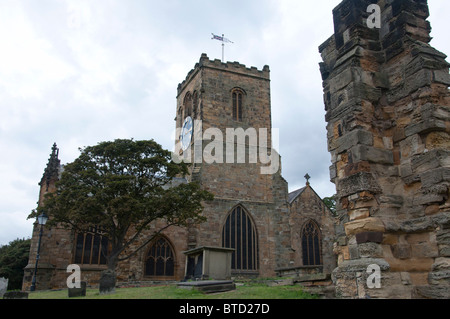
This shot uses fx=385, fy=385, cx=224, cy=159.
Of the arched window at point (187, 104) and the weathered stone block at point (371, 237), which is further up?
the arched window at point (187, 104)

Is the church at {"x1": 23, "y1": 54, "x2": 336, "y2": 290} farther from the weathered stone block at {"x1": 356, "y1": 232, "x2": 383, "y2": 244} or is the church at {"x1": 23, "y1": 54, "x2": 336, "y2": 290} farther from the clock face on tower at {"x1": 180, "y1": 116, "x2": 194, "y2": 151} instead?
the weathered stone block at {"x1": 356, "y1": 232, "x2": 383, "y2": 244}

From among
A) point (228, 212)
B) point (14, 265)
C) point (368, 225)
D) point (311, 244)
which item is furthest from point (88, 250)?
point (368, 225)

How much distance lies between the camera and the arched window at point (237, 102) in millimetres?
31458

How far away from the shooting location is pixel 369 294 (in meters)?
5.48

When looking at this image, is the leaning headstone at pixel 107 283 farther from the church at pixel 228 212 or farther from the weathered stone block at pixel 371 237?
the weathered stone block at pixel 371 237

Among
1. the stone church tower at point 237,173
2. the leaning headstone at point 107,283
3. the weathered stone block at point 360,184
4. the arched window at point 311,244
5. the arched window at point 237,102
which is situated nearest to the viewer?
the weathered stone block at point 360,184

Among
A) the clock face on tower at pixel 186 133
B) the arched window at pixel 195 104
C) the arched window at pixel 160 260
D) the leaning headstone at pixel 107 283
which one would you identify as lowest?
the leaning headstone at pixel 107 283

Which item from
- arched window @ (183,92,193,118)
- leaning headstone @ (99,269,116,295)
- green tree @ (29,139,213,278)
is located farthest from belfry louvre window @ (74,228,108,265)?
arched window @ (183,92,193,118)

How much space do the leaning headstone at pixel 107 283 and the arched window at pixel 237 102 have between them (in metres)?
18.5

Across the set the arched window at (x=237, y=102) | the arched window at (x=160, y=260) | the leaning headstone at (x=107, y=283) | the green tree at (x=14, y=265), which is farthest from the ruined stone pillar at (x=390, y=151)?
the green tree at (x=14, y=265)

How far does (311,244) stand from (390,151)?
85.9 feet

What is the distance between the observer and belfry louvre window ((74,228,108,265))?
23.9 m

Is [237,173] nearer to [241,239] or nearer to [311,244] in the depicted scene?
[241,239]

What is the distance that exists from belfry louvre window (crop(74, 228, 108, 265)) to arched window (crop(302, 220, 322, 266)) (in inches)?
612
